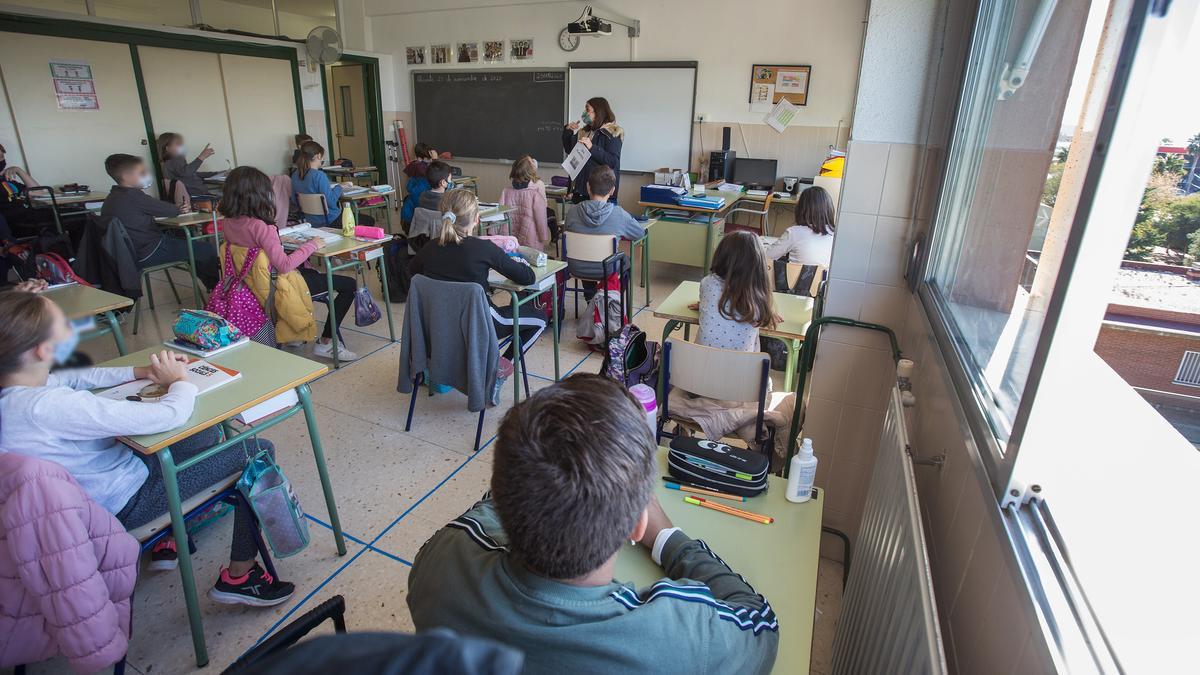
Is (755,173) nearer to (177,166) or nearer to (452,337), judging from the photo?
(452,337)

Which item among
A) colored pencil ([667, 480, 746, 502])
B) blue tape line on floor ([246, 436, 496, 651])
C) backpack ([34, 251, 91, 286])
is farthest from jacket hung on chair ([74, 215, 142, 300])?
colored pencil ([667, 480, 746, 502])

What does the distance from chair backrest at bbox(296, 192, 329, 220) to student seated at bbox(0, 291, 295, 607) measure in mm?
3489

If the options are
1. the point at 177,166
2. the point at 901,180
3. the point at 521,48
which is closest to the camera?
the point at 901,180

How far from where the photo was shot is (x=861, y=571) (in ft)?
5.04

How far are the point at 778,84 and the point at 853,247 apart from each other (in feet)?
16.8

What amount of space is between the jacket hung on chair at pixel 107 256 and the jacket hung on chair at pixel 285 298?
1.05 metres

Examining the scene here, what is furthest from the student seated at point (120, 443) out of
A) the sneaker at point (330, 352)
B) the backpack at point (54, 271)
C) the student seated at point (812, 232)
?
the student seated at point (812, 232)

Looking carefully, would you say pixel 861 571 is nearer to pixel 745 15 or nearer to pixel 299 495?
pixel 299 495

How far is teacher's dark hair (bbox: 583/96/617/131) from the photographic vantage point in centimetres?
565

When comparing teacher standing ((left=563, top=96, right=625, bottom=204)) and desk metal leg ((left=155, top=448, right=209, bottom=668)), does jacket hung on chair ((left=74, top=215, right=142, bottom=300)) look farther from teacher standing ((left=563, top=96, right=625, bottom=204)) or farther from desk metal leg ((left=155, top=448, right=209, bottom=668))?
teacher standing ((left=563, top=96, right=625, bottom=204))

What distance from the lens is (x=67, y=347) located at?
0.26m

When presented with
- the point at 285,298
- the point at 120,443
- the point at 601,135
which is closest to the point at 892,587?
the point at 120,443

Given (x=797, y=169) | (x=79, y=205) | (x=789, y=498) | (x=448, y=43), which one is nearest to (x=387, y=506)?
(x=789, y=498)

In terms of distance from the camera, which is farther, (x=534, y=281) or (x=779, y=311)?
(x=534, y=281)
